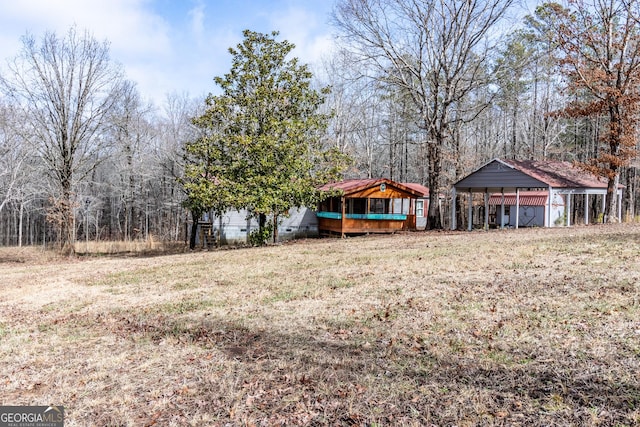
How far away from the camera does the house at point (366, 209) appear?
70.8ft

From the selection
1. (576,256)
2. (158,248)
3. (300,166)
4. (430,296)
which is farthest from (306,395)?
(158,248)

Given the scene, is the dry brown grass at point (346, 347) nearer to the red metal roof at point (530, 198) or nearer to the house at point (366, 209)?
the house at point (366, 209)

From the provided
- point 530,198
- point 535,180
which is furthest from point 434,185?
point 530,198

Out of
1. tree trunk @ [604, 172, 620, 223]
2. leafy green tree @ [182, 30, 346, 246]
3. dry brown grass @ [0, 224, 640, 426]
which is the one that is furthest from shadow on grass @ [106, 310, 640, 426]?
tree trunk @ [604, 172, 620, 223]

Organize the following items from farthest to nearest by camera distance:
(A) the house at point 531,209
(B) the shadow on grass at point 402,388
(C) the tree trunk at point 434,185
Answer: (A) the house at point 531,209
(C) the tree trunk at point 434,185
(B) the shadow on grass at point 402,388

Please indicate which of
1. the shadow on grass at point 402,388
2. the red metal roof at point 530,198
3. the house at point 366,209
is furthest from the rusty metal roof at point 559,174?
the shadow on grass at point 402,388

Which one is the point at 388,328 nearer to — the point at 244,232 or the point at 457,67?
the point at 457,67

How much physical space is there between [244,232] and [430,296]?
1840 cm

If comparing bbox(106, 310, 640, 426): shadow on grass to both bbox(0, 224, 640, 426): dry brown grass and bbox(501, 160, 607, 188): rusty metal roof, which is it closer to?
bbox(0, 224, 640, 426): dry brown grass

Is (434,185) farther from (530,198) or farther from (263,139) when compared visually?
(530,198)

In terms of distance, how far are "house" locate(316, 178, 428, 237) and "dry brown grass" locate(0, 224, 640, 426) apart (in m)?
11.9

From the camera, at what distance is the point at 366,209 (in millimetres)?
22969
